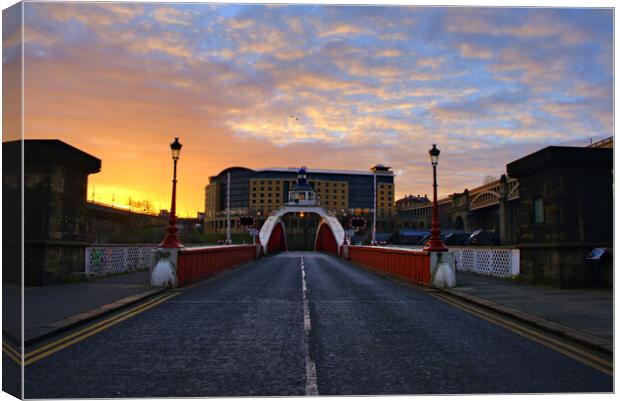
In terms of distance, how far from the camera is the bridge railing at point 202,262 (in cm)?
1744

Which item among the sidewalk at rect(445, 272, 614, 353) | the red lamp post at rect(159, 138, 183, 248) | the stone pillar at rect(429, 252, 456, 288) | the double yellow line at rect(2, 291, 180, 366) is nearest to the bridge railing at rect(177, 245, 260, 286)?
the red lamp post at rect(159, 138, 183, 248)

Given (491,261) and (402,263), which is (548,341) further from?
(491,261)

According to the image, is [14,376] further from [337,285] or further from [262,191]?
[262,191]

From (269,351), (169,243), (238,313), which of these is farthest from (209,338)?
(169,243)

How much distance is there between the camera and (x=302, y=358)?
689cm

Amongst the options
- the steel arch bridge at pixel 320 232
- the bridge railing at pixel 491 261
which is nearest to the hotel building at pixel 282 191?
the steel arch bridge at pixel 320 232

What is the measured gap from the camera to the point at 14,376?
5176mm

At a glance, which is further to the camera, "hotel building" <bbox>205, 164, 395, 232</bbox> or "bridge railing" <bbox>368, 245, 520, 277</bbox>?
"hotel building" <bbox>205, 164, 395, 232</bbox>

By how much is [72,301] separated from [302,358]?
726 centimetres

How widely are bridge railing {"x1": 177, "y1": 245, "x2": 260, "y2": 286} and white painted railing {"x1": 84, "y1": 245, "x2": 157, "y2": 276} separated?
1.13 metres

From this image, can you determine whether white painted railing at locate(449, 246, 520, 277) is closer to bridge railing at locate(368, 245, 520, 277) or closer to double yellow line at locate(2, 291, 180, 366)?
bridge railing at locate(368, 245, 520, 277)

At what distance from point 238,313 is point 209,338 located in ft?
9.36

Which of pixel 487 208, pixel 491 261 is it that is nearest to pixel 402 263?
pixel 491 261

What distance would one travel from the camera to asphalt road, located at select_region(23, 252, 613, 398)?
5582 millimetres
